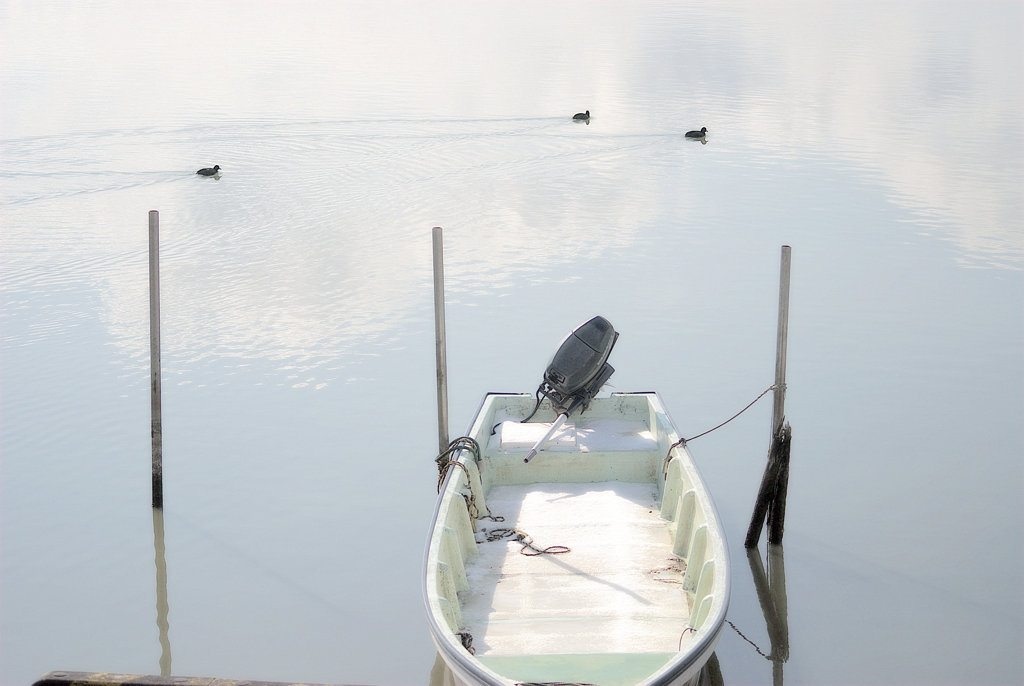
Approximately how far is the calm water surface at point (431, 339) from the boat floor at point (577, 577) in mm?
1088

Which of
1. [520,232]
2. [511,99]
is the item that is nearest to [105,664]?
[520,232]

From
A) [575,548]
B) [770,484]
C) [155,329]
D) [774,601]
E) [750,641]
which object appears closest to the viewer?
[575,548]

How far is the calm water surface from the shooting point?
30.9 feet

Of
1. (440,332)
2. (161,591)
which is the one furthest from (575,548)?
(161,591)

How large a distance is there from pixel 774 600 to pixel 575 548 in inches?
83.4

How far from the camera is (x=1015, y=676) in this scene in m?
8.34

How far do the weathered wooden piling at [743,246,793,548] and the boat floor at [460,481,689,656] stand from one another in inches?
42.5

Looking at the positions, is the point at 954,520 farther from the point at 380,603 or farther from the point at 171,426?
the point at 171,426

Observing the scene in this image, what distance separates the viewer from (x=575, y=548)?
8656 mm

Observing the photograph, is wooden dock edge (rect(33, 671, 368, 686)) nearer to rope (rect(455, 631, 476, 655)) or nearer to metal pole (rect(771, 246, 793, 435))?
rope (rect(455, 631, 476, 655))

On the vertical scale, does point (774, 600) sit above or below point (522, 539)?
below

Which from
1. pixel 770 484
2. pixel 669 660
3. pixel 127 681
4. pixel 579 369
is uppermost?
pixel 579 369

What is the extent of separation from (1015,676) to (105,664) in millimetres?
7621

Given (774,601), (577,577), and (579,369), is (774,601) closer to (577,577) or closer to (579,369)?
(577,577)
